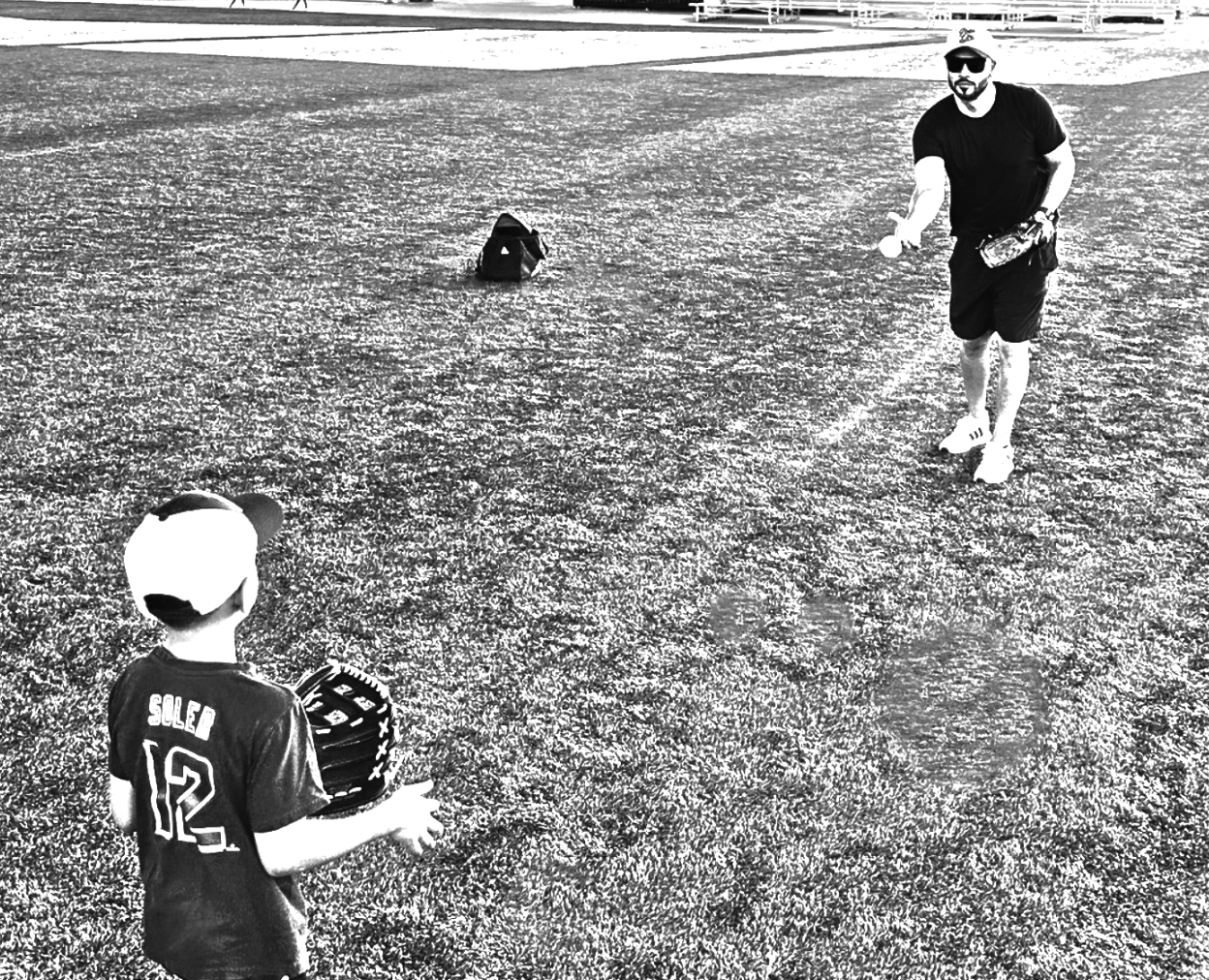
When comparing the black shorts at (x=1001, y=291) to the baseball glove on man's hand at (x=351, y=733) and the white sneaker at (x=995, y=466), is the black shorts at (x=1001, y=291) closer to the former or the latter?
the white sneaker at (x=995, y=466)

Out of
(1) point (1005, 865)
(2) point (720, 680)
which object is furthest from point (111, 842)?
(1) point (1005, 865)

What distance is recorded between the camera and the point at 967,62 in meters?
5.08

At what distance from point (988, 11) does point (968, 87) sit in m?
34.5

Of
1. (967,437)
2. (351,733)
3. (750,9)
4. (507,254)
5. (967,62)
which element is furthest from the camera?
(750,9)

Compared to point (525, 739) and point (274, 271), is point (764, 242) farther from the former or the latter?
point (525, 739)

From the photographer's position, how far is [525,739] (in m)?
3.92

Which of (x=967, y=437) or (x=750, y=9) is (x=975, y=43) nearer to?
(x=967, y=437)

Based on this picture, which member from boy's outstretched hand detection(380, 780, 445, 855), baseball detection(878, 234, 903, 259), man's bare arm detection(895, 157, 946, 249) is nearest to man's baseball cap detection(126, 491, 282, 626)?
boy's outstretched hand detection(380, 780, 445, 855)

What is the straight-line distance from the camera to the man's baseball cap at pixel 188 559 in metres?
1.98

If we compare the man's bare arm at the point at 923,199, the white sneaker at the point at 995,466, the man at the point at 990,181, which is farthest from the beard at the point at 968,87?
the white sneaker at the point at 995,466

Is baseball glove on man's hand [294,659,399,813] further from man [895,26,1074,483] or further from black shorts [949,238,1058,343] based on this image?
black shorts [949,238,1058,343]

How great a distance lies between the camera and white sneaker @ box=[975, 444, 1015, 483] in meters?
5.78

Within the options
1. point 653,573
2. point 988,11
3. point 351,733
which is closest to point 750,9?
point 988,11

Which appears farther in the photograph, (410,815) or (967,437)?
(967,437)
